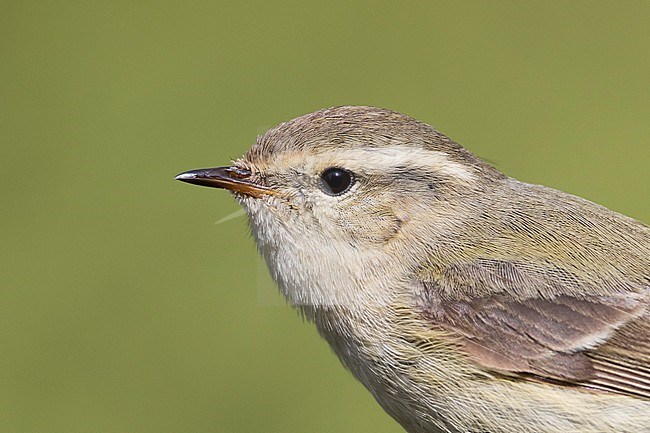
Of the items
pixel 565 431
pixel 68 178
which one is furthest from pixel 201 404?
pixel 565 431

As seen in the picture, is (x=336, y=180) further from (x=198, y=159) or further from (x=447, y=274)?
(x=198, y=159)

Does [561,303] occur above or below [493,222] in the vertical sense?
below

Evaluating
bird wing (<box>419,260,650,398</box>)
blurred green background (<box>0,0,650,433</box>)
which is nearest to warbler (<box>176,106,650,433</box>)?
bird wing (<box>419,260,650,398</box>)

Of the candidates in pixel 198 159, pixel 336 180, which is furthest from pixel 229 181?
pixel 198 159

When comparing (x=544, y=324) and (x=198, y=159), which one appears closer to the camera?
(x=544, y=324)

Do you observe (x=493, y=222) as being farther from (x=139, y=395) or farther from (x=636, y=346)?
(x=139, y=395)

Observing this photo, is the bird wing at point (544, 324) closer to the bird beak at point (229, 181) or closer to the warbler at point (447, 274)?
the warbler at point (447, 274)

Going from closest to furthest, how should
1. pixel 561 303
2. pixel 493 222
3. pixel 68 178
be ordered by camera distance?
1. pixel 561 303
2. pixel 493 222
3. pixel 68 178
